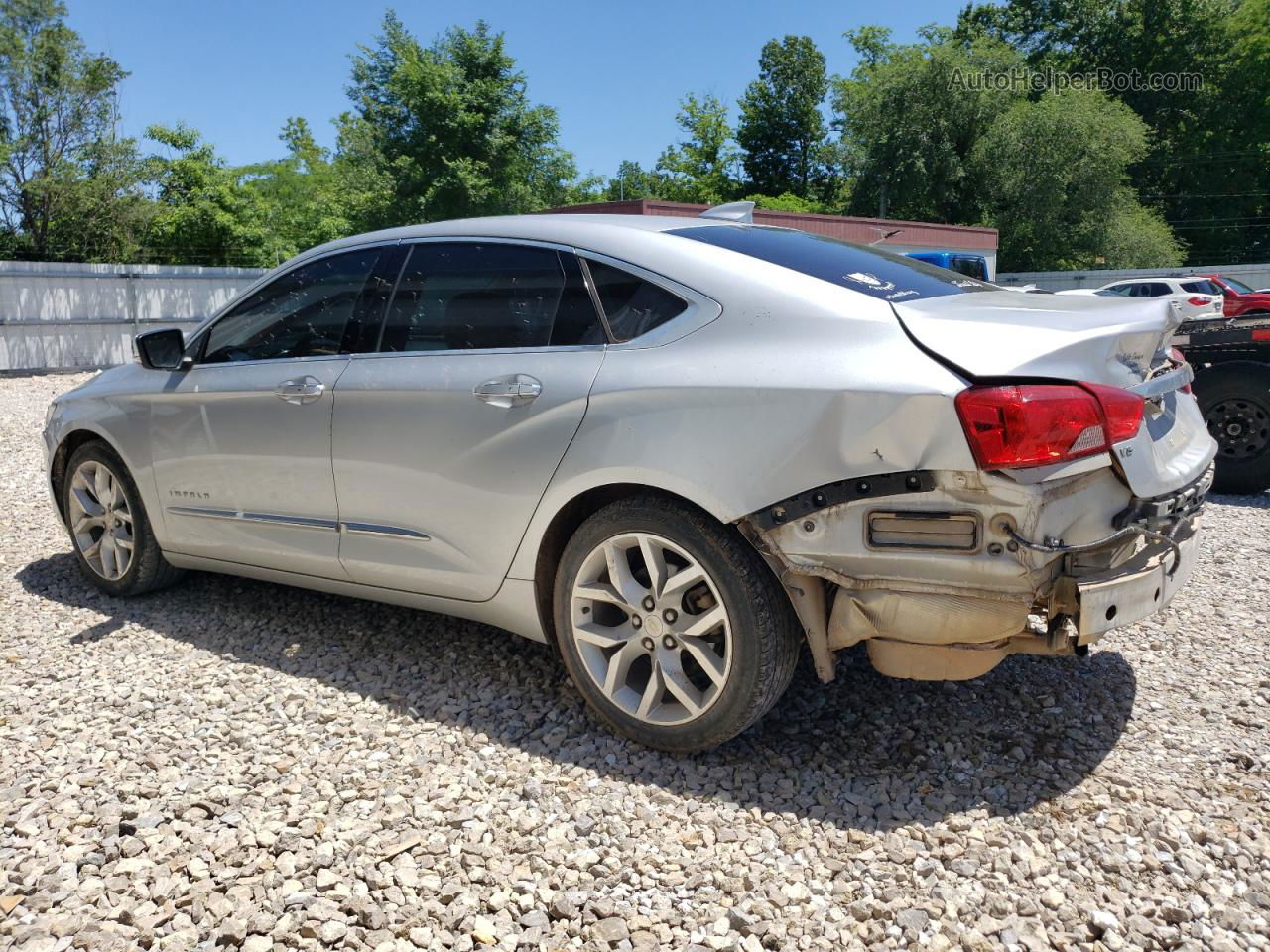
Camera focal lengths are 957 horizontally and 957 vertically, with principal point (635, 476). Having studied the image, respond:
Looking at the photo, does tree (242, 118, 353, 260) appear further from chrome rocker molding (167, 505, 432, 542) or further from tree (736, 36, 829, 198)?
chrome rocker molding (167, 505, 432, 542)

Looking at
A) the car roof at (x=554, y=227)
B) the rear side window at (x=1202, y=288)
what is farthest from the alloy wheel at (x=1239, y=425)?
the rear side window at (x=1202, y=288)

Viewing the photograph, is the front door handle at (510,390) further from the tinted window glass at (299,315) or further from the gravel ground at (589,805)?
the gravel ground at (589,805)

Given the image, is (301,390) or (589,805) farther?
(301,390)

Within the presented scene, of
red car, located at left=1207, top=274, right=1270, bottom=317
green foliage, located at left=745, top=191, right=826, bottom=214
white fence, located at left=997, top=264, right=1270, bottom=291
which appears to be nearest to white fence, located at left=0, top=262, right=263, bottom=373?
red car, located at left=1207, top=274, right=1270, bottom=317

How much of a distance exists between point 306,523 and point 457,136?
1353 inches

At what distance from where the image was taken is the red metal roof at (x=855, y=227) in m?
19.7

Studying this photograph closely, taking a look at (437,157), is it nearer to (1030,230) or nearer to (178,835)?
(1030,230)

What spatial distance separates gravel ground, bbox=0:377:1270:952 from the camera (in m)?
2.22

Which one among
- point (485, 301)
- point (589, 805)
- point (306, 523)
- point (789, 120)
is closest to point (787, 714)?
point (589, 805)

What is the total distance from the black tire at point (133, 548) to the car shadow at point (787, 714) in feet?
0.54

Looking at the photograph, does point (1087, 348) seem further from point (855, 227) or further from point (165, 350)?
point (855, 227)

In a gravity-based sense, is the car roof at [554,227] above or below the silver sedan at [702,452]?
above

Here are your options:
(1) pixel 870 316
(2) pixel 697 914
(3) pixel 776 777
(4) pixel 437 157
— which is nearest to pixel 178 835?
(2) pixel 697 914

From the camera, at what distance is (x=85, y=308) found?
19.0 metres
